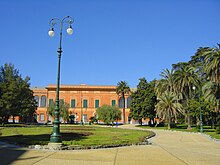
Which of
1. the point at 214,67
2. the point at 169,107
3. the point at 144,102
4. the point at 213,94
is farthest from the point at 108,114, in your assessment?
the point at 214,67

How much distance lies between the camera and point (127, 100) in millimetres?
77375

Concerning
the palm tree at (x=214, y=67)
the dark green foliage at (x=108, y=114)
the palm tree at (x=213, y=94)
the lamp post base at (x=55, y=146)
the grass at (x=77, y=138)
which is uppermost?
the palm tree at (x=214, y=67)

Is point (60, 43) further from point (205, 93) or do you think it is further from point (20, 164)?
point (205, 93)

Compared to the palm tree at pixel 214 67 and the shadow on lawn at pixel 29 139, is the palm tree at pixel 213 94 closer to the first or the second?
the palm tree at pixel 214 67

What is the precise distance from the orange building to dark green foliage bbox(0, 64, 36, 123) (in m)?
23.2

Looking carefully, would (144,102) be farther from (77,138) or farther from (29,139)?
(29,139)

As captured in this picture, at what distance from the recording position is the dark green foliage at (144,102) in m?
53.9

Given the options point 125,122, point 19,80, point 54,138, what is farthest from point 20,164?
point 125,122

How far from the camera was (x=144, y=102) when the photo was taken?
54031mm

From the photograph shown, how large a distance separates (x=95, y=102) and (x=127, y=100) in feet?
33.4

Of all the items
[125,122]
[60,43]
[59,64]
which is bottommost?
[125,122]

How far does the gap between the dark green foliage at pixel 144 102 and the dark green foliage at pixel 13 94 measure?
75.3 ft

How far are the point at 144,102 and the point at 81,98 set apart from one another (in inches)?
1058

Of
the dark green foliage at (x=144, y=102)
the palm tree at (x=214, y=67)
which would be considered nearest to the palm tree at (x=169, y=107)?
the dark green foliage at (x=144, y=102)
